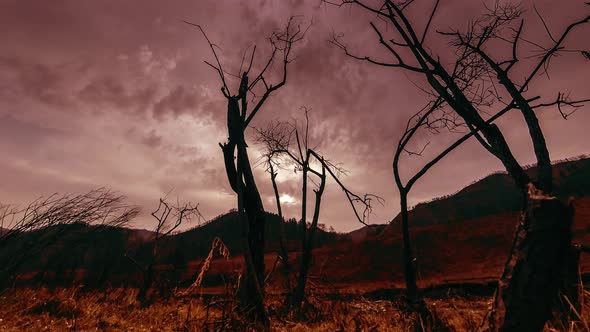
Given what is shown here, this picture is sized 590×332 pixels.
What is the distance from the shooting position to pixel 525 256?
191cm

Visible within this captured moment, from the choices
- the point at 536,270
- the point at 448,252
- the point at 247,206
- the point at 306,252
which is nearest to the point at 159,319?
the point at 247,206

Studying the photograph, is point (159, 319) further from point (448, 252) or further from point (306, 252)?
point (448, 252)

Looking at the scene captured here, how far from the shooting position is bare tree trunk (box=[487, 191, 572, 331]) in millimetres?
1838

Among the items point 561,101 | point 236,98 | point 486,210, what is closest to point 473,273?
point 561,101

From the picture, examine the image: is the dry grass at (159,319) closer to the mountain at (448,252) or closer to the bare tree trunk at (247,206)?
the bare tree trunk at (247,206)

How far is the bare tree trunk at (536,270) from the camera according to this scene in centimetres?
184

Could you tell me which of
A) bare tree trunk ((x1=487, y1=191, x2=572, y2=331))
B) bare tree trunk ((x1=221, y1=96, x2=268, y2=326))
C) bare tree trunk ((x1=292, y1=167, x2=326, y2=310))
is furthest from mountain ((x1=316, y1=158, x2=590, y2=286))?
bare tree trunk ((x1=487, y1=191, x2=572, y2=331))

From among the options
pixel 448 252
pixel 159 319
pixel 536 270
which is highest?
pixel 536 270

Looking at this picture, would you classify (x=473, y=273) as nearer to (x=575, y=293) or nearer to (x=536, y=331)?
(x=575, y=293)

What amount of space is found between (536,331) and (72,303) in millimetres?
7171

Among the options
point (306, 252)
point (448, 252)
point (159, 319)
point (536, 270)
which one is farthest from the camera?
point (448, 252)

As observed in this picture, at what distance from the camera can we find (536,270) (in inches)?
73.2

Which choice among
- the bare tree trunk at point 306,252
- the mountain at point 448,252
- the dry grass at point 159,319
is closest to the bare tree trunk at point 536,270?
the dry grass at point 159,319

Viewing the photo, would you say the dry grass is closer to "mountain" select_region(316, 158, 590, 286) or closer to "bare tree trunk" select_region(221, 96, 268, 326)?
"bare tree trunk" select_region(221, 96, 268, 326)
